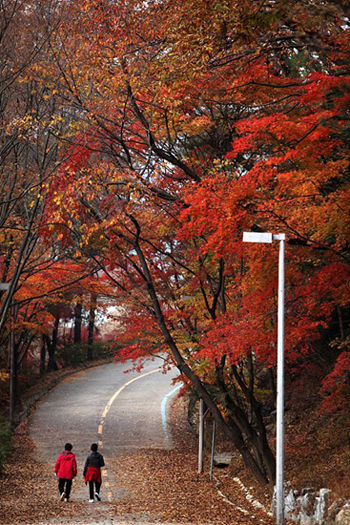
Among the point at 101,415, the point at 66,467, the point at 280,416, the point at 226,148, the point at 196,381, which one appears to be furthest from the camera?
the point at 101,415

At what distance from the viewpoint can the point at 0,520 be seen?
1339 centimetres

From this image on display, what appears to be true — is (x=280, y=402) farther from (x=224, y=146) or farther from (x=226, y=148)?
(x=224, y=146)

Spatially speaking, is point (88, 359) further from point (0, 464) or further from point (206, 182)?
point (206, 182)

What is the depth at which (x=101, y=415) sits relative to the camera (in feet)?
102

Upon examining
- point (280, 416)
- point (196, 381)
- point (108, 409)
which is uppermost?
point (196, 381)

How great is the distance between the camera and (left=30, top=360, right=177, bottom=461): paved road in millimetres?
25969

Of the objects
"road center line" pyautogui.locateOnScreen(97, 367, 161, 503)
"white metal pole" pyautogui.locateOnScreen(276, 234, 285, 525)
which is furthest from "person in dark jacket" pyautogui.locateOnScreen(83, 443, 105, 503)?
"white metal pole" pyautogui.locateOnScreen(276, 234, 285, 525)

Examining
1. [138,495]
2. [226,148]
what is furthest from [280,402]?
[226,148]

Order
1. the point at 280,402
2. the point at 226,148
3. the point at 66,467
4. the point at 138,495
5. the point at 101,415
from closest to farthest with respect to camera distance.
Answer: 1. the point at 280,402
2. the point at 66,467
3. the point at 138,495
4. the point at 226,148
5. the point at 101,415

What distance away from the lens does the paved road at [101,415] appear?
2597 centimetres

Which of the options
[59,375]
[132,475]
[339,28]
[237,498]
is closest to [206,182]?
[339,28]

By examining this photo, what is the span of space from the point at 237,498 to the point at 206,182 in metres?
8.43

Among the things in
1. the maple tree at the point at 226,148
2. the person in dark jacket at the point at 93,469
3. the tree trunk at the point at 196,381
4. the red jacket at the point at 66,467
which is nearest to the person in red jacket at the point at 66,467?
the red jacket at the point at 66,467

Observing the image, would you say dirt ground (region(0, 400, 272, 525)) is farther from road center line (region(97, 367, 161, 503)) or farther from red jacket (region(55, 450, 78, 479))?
red jacket (region(55, 450, 78, 479))
